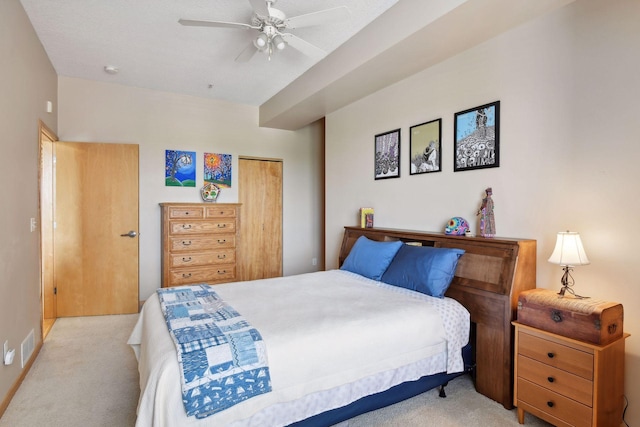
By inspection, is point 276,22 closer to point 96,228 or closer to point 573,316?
point 573,316

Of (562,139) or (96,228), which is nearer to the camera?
(562,139)

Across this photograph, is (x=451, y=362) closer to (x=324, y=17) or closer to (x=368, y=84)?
(x=324, y=17)

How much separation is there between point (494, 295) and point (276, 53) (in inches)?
121

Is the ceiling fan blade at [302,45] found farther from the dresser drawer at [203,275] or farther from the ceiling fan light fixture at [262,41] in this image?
the dresser drawer at [203,275]

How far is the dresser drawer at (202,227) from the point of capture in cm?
439

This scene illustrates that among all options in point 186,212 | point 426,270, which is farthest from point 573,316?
point 186,212

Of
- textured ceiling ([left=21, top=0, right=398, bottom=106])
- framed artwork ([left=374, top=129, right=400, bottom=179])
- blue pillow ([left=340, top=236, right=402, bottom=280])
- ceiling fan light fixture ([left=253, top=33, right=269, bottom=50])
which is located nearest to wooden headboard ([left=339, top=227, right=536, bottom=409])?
blue pillow ([left=340, top=236, right=402, bottom=280])

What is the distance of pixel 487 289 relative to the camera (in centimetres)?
234

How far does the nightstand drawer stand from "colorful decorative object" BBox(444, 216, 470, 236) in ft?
3.44

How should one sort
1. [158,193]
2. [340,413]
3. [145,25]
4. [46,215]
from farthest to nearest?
[158,193] → [46,215] → [145,25] → [340,413]

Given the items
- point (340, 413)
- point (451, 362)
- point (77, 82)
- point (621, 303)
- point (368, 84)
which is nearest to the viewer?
point (340, 413)

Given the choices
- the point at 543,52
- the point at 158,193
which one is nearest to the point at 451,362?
the point at 543,52

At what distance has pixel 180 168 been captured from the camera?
4824mm

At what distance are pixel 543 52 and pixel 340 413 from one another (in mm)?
2740
